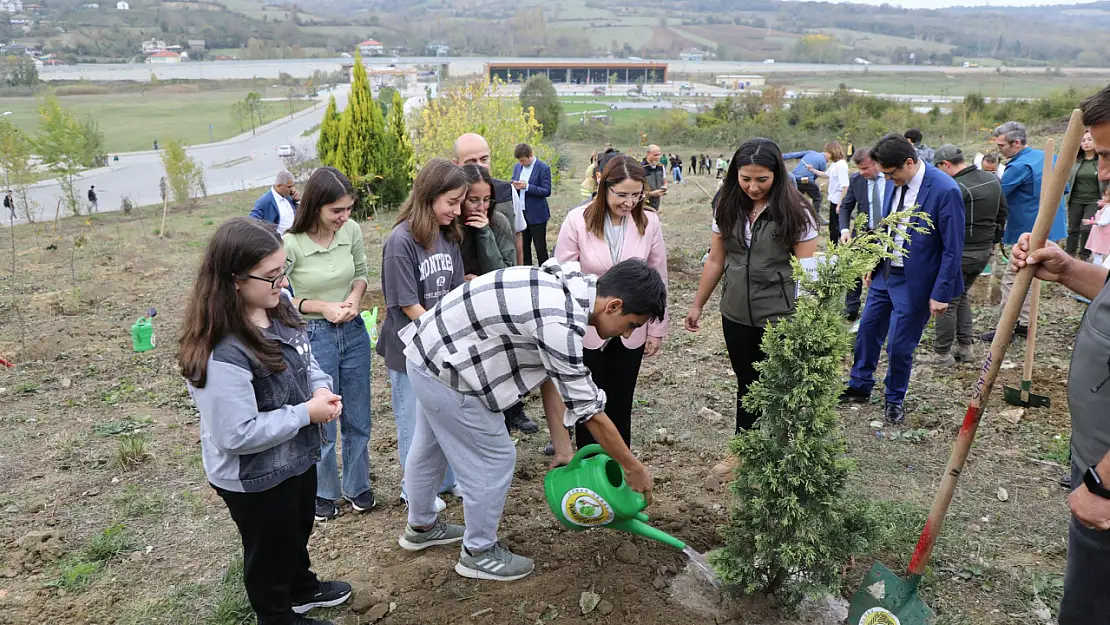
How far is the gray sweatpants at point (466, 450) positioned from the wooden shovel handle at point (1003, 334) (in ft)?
5.79

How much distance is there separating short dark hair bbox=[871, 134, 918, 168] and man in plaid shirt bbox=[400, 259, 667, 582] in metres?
2.74

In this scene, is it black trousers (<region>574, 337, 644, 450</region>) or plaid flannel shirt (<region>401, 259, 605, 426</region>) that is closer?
plaid flannel shirt (<region>401, 259, 605, 426</region>)

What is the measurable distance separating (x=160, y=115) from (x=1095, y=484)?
72.1 metres

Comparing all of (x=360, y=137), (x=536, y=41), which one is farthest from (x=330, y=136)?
(x=536, y=41)

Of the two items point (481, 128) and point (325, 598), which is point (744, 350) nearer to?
point (325, 598)

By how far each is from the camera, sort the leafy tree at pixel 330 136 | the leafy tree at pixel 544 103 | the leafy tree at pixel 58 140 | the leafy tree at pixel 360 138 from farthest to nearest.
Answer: the leafy tree at pixel 544 103, the leafy tree at pixel 58 140, the leafy tree at pixel 330 136, the leafy tree at pixel 360 138

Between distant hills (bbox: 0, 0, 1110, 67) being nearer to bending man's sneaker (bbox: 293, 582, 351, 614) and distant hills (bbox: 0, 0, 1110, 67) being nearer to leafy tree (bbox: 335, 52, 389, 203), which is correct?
leafy tree (bbox: 335, 52, 389, 203)

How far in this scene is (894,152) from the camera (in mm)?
4539

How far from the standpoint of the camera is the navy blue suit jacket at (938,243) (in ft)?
14.9

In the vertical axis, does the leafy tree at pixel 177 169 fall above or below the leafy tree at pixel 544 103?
below

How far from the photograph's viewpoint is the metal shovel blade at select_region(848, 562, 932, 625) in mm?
2814

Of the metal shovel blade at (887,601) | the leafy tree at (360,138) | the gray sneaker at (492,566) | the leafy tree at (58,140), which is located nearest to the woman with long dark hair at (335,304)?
the gray sneaker at (492,566)

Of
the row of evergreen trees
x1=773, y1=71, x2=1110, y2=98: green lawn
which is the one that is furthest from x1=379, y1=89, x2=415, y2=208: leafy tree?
x1=773, y1=71, x2=1110, y2=98: green lawn

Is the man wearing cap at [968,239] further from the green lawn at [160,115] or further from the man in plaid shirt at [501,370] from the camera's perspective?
the green lawn at [160,115]
